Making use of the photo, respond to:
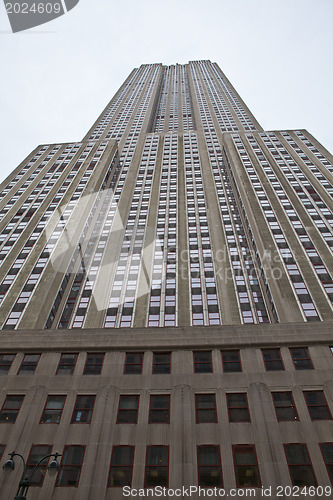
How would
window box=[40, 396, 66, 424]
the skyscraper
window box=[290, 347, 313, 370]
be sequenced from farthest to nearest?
window box=[290, 347, 313, 370] < window box=[40, 396, 66, 424] < the skyscraper

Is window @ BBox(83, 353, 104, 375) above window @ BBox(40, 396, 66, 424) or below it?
above

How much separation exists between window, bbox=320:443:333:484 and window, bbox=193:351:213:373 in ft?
28.1

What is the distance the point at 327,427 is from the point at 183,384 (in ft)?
31.2

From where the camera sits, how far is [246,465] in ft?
70.0

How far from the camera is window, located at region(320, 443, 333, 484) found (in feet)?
68.4

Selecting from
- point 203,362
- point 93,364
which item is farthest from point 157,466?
point 93,364

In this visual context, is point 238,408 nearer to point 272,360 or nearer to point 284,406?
point 284,406

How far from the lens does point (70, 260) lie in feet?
175

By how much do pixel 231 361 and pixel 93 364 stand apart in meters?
10.5

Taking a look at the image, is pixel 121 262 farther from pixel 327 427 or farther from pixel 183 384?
pixel 327 427

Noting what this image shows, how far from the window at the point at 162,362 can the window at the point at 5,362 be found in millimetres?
11335

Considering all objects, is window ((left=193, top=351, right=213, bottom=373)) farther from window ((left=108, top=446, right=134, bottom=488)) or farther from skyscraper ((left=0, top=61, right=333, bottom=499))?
window ((left=108, top=446, right=134, bottom=488))

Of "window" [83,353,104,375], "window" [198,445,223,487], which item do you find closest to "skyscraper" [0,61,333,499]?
"window" [198,445,223,487]

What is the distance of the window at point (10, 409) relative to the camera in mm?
24484
